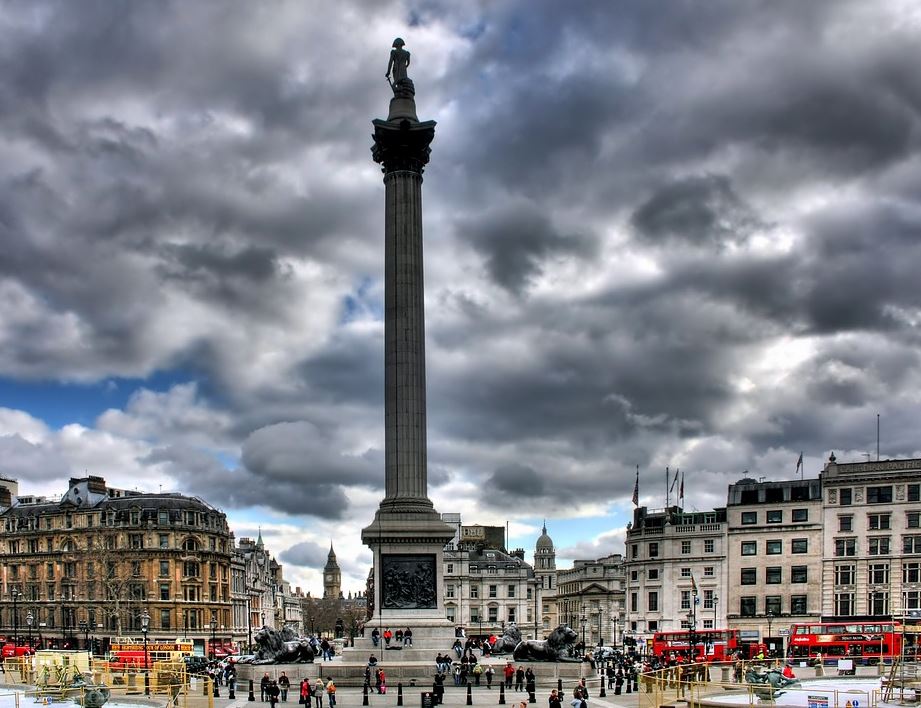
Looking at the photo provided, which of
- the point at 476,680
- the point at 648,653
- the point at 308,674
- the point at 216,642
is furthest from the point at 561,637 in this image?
the point at 216,642

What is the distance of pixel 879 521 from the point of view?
9638cm

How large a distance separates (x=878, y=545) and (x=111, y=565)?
79.4 meters

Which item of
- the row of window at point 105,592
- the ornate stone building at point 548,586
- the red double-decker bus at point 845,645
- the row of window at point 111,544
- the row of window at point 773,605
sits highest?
the row of window at point 111,544

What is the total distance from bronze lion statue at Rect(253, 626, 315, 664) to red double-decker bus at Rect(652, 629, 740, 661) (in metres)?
27.8

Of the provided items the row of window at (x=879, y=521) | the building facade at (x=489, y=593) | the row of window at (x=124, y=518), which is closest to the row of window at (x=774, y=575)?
the row of window at (x=879, y=521)

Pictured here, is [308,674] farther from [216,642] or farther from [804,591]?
[216,642]

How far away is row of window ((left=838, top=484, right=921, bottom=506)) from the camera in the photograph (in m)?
95.0

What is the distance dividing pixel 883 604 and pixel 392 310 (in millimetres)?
54930

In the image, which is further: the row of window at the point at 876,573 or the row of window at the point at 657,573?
the row of window at the point at 657,573

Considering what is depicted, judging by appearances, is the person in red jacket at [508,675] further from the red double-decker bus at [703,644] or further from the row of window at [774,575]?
the row of window at [774,575]

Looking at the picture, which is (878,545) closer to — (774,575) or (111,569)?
(774,575)

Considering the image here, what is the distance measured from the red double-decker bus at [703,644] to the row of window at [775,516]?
729 inches

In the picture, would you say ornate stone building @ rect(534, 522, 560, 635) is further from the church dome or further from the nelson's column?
the nelson's column

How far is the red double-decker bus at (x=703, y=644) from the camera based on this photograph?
7525 cm
